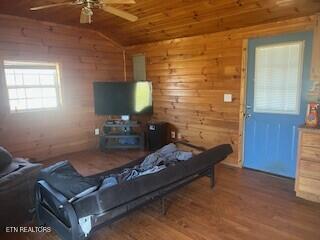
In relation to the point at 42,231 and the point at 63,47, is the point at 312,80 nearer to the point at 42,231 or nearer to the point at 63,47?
the point at 42,231

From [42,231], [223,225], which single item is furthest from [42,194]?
[223,225]

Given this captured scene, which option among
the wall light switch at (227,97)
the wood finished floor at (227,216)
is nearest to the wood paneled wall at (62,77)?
the wood finished floor at (227,216)

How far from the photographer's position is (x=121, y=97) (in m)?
4.95

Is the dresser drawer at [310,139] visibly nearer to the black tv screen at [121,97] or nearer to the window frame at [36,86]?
the black tv screen at [121,97]

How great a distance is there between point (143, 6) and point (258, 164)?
10.2ft

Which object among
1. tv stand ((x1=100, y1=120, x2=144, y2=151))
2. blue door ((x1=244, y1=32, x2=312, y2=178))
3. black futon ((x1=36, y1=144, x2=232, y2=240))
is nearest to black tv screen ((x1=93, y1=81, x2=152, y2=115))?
tv stand ((x1=100, y1=120, x2=144, y2=151))

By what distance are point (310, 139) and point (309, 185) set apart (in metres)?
0.58

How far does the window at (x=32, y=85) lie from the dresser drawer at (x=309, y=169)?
4326 mm

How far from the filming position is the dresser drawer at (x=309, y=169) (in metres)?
2.77

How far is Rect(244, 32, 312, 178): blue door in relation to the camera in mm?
3279

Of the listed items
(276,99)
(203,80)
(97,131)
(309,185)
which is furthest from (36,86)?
(309,185)

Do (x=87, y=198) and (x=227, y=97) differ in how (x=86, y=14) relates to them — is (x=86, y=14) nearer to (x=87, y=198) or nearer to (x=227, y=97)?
(x=87, y=198)

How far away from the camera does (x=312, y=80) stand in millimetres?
3154

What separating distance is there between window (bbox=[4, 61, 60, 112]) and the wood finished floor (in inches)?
104
